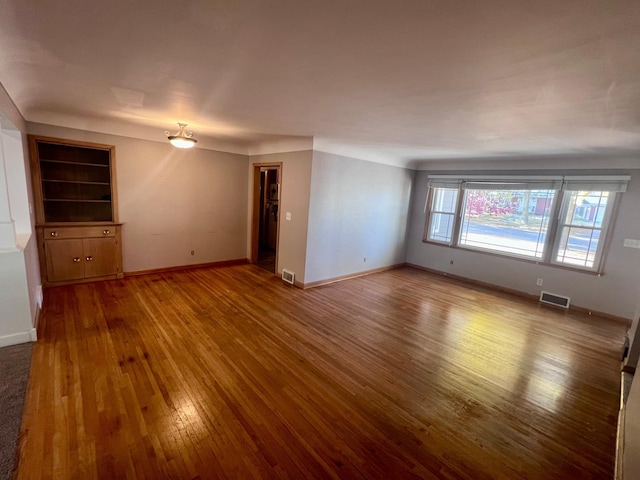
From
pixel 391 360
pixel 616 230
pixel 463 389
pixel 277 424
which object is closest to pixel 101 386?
pixel 277 424

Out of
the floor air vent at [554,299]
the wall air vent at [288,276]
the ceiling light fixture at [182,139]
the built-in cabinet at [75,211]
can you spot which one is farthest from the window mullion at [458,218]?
the built-in cabinet at [75,211]

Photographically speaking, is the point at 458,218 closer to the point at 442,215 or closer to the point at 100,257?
the point at 442,215

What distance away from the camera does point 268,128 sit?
3785 millimetres

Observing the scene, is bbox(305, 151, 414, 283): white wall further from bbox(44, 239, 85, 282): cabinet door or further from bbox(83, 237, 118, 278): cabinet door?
bbox(44, 239, 85, 282): cabinet door

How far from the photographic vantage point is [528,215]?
5082mm

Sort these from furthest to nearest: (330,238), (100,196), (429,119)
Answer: (330,238)
(100,196)
(429,119)

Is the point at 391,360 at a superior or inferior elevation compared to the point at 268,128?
inferior

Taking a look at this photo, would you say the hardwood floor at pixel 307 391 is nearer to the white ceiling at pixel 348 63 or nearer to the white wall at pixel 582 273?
the white wall at pixel 582 273

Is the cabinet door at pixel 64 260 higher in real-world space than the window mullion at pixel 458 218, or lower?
lower

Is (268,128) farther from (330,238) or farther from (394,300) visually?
(394,300)

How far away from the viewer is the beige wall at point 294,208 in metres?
4.52

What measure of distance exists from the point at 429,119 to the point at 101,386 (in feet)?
12.0

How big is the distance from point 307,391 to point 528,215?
197 inches

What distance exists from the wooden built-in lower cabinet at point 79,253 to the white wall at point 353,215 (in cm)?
308
